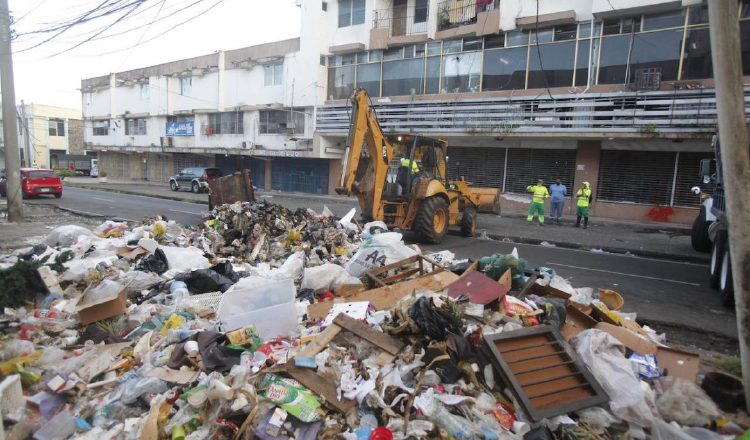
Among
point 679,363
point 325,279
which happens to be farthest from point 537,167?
point 679,363

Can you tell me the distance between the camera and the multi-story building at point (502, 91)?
15336mm

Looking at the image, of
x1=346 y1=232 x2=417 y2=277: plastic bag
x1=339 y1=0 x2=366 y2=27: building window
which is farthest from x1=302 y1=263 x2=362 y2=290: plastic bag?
x1=339 y1=0 x2=366 y2=27: building window

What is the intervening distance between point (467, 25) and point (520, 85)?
12.0 feet

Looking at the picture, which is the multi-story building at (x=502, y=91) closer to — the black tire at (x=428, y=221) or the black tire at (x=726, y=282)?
the black tire at (x=428, y=221)

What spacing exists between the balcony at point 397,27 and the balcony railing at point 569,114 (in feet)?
10.1

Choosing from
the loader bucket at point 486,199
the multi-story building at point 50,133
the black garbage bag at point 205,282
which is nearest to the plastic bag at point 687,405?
the black garbage bag at point 205,282

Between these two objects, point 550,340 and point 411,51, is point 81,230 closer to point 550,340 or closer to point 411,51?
point 550,340

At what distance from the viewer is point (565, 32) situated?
56.4 ft

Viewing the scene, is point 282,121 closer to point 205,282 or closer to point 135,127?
point 135,127

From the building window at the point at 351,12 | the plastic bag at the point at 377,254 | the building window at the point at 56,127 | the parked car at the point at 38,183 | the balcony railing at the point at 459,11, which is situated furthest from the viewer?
the building window at the point at 56,127

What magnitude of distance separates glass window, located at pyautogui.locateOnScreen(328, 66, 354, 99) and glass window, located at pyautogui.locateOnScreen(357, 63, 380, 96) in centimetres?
56

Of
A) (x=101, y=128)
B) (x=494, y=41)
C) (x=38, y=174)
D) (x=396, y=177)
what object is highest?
(x=494, y=41)

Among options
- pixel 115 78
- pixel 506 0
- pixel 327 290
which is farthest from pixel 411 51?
pixel 115 78

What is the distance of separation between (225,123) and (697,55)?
25746mm
